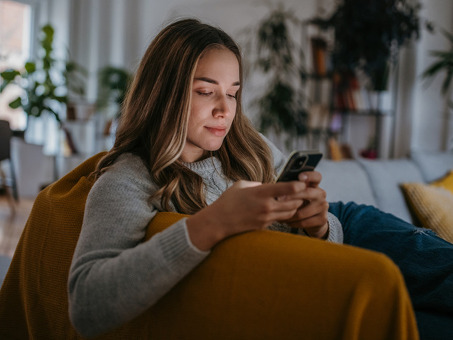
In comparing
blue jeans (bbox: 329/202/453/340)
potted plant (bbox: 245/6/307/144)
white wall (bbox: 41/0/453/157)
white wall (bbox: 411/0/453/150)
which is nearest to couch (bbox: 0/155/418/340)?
blue jeans (bbox: 329/202/453/340)

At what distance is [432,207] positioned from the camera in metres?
2.04

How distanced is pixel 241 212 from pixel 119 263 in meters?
0.22

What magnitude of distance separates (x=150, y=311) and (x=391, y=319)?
0.43 metres

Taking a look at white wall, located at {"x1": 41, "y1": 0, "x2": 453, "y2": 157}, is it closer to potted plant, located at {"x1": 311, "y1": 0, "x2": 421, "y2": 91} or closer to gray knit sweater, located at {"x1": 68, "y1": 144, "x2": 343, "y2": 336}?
potted plant, located at {"x1": 311, "y1": 0, "x2": 421, "y2": 91}

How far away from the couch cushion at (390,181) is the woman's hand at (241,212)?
1.47 m

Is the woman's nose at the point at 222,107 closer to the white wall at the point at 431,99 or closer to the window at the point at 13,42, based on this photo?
the white wall at the point at 431,99

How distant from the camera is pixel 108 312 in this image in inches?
31.3

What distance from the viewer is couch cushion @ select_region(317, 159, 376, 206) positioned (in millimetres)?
1992

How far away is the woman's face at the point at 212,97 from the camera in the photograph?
43.5 inches

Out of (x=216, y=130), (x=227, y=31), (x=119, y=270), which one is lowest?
(x=119, y=270)

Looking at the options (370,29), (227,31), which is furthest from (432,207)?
(227,31)

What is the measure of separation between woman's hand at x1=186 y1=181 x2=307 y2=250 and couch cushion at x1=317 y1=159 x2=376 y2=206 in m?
1.19

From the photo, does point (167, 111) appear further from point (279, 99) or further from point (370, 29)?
point (279, 99)

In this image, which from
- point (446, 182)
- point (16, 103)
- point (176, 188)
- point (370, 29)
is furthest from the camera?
point (16, 103)
